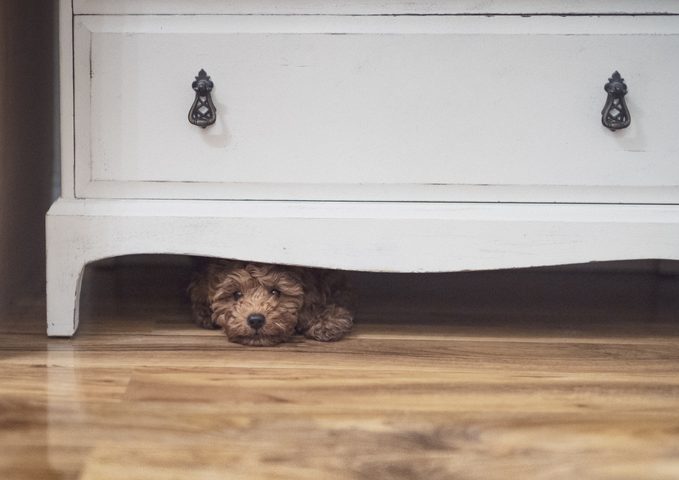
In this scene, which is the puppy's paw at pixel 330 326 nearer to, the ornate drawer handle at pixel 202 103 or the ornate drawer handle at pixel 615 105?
the ornate drawer handle at pixel 202 103

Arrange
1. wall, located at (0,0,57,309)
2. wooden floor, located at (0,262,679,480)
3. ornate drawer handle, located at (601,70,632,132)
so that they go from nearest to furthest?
wooden floor, located at (0,262,679,480) < ornate drawer handle, located at (601,70,632,132) < wall, located at (0,0,57,309)

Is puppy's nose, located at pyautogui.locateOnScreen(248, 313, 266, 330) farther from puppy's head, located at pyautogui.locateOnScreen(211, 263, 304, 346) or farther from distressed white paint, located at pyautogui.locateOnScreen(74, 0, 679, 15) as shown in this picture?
distressed white paint, located at pyautogui.locateOnScreen(74, 0, 679, 15)

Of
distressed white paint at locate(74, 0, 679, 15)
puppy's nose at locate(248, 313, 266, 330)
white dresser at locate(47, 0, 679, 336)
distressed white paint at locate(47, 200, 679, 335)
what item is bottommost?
puppy's nose at locate(248, 313, 266, 330)

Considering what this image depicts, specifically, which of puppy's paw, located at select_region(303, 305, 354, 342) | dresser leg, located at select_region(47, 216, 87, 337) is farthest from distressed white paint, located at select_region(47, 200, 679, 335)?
puppy's paw, located at select_region(303, 305, 354, 342)

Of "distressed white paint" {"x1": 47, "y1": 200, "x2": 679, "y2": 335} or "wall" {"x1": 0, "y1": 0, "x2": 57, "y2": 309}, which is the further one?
"wall" {"x1": 0, "y1": 0, "x2": 57, "y2": 309}

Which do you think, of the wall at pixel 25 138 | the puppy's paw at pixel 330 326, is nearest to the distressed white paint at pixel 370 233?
the puppy's paw at pixel 330 326

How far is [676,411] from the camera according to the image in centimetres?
105

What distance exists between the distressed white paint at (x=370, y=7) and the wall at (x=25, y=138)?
0.97ft

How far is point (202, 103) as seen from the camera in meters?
1.21

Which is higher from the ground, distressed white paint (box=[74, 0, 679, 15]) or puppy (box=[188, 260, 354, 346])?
distressed white paint (box=[74, 0, 679, 15])

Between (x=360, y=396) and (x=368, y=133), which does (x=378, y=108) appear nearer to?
(x=368, y=133)

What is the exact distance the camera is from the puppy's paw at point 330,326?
1319 mm

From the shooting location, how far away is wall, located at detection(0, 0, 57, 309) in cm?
142

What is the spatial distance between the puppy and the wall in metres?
0.36
